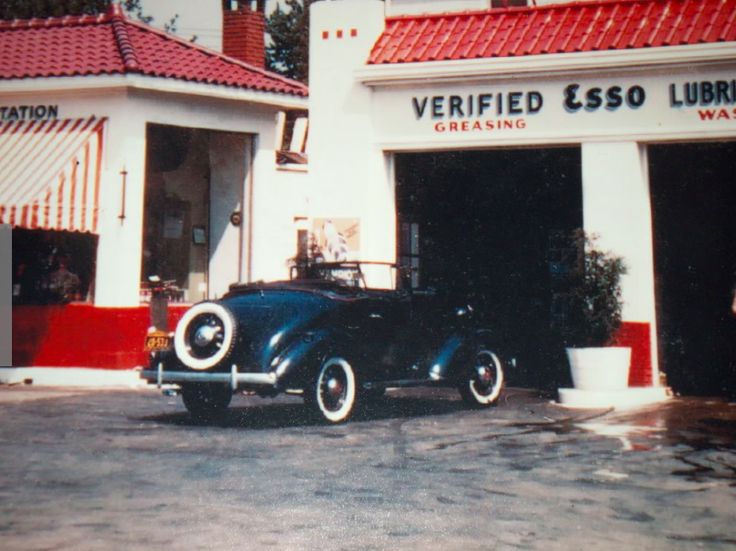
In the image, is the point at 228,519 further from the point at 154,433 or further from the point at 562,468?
the point at 154,433

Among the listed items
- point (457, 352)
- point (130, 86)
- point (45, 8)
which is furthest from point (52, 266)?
point (45, 8)

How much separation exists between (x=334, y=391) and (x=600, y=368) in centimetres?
378

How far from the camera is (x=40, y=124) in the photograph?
618 inches

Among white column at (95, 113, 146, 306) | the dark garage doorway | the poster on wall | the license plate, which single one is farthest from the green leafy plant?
white column at (95, 113, 146, 306)

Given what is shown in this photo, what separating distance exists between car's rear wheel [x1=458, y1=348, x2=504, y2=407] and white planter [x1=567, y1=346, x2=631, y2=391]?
3.26ft

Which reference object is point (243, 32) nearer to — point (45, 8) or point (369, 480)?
point (369, 480)

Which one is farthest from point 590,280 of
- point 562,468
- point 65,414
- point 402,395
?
point 65,414

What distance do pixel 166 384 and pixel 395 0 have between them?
11.9m

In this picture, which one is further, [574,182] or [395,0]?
[395,0]

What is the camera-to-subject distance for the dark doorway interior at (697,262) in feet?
51.5

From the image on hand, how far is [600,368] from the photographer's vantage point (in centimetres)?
1214

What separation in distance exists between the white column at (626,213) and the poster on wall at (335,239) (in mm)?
3317

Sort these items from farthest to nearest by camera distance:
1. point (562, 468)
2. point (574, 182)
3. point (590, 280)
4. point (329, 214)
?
point (574, 182) < point (329, 214) < point (590, 280) < point (562, 468)

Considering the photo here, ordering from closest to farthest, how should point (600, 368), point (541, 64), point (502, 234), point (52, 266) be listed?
point (600, 368), point (541, 64), point (52, 266), point (502, 234)
